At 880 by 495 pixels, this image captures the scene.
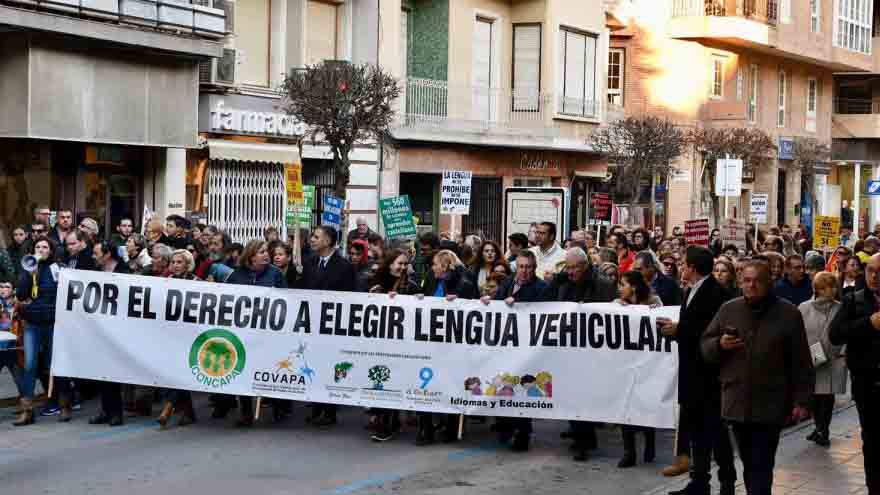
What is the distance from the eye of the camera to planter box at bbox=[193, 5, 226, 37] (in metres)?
23.3

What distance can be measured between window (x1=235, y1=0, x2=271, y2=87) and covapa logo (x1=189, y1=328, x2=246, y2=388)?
13221 mm

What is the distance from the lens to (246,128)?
25.3m

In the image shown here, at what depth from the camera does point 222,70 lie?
81.3 ft

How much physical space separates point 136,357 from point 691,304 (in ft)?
18.8

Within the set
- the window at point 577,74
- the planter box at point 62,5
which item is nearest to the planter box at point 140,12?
the planter box at point 62,5

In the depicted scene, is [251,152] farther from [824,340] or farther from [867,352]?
[867,352]

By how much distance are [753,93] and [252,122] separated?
24475mm

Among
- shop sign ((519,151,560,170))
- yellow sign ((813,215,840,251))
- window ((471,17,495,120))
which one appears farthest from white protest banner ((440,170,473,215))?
shop sign ((519,151,560,170))

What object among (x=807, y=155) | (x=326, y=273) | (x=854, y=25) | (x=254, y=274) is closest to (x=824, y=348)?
(x=326, y=273)

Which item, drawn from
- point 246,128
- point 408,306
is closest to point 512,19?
point 246,128

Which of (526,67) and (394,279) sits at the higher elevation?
(526,67)

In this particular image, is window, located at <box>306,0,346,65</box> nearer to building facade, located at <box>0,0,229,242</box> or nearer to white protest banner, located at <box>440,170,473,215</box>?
building facade, located at <box>0,0,229,242</box>

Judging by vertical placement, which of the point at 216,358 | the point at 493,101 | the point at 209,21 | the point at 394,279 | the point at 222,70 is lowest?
the point at 216,358

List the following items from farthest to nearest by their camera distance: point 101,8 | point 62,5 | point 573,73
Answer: point 573,73
point 101,8
point 62,5
